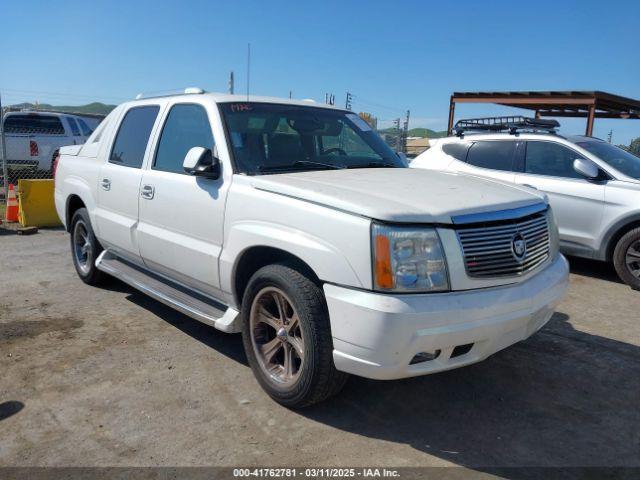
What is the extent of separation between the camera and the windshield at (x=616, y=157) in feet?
21.4

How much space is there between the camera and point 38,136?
13.1 metres

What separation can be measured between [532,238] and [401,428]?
53.0 inches

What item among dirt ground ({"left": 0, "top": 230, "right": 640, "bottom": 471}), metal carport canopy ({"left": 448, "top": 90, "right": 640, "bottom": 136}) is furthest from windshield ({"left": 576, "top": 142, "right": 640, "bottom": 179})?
metal carport canopy ({"left": 448, "top": 90, "right": 640, "bottom": 136})

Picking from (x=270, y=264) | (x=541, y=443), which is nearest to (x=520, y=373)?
(x=541, y=443)

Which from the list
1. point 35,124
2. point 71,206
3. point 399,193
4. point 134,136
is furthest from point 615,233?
point 35,124

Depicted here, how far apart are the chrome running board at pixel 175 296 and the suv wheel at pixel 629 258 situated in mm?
4766

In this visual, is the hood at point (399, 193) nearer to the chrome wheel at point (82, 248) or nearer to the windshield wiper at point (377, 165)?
the windshield wiper at point (377, 165)

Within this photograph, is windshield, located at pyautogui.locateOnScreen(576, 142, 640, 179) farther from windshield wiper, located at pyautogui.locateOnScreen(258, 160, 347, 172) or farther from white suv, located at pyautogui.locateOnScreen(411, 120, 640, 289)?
windshield wiper, located at pyautogui.locateOnScreen(258, 160, 347, 172)

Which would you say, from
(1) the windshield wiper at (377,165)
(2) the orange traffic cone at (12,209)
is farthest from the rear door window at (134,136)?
(2) the orange traffic cone at (12,209)

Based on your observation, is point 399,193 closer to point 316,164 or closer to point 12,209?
point 316,164

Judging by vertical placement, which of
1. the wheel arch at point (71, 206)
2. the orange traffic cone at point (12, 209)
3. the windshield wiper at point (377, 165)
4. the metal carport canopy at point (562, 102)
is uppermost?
the metal carport canopy at point (562, 102)

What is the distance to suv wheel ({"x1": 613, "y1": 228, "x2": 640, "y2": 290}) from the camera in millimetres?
6094

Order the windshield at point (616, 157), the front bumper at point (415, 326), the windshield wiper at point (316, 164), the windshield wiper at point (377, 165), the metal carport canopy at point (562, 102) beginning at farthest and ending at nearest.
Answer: the metal carport canopy at point (562, 102) → the windshield at point (616, 157) → the windshield wiper at point (377, 165) → the windshield wiper at point (316, 164) → the front bumper at point (415, 326)

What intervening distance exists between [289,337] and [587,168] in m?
4.81
